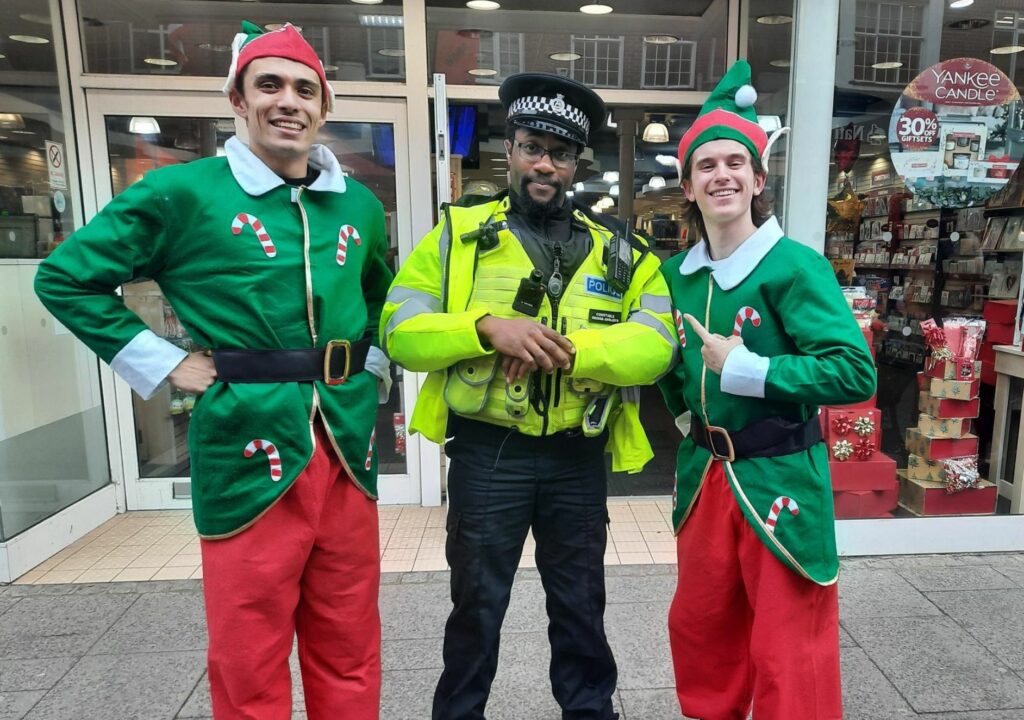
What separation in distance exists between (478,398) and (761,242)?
34.9 inches

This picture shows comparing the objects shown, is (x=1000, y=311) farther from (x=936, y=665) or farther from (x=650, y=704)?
(x=650, y=704)

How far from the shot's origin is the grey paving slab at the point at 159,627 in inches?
116

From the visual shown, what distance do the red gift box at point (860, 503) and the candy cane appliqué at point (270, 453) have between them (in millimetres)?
3150

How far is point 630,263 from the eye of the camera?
201 centimetres

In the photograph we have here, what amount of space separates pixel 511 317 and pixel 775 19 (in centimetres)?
310

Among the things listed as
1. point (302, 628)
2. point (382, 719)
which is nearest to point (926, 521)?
point (382, 719)

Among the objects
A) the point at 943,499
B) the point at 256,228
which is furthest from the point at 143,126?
the point at 943,499

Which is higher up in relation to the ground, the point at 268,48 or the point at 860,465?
the point at 268,48

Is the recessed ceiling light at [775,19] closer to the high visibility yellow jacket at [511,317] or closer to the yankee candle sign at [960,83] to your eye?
the yankee candle sign at [960,83]

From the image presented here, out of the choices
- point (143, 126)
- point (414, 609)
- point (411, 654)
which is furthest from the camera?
point (143, 126)

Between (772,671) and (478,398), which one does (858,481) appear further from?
(478,398)

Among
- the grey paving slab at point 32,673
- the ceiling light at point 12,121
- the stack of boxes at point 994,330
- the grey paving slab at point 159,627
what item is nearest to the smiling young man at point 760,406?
the grey paving slab at point 159,627

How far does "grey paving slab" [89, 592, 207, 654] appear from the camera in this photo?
2.96 metres

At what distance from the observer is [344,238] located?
191cm
